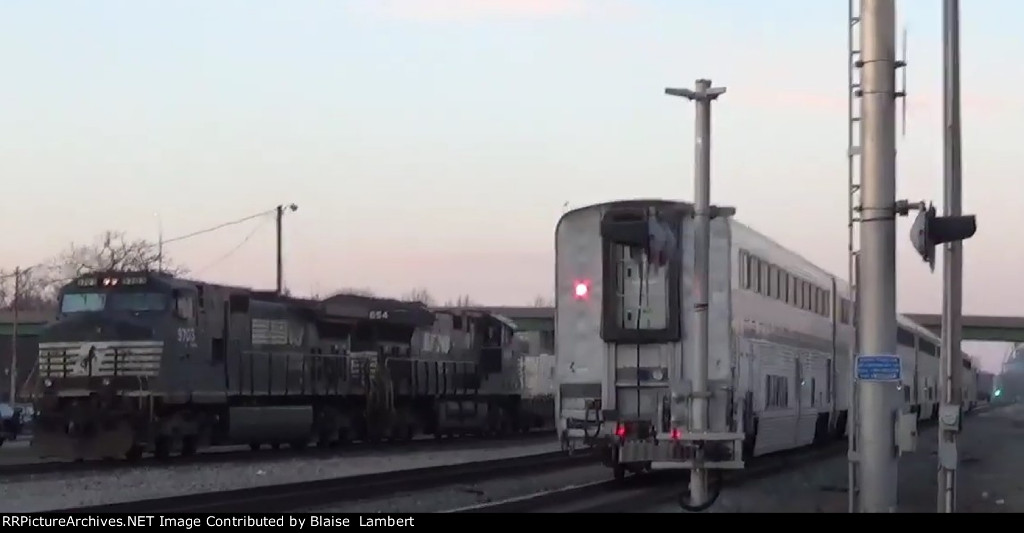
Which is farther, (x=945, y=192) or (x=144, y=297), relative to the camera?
(x=144, y=297)

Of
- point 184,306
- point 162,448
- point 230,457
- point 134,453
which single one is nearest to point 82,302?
point 184,306

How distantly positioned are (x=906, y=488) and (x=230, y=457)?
1619 cm

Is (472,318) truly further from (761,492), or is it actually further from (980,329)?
(980,329)

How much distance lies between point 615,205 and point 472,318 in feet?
81.7

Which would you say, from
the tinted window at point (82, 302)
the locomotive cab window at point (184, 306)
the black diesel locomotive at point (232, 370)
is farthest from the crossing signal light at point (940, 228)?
the tinted window at point (82, 302)

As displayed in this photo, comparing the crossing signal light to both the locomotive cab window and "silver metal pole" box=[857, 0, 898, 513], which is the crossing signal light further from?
the locomotive cab window

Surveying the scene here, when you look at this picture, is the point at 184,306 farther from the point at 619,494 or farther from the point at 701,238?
the point at 701,238

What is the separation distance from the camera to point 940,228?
48.4 feet

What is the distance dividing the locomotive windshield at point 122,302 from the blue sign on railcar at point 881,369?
18692 mm

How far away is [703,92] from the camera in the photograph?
17.0 metres

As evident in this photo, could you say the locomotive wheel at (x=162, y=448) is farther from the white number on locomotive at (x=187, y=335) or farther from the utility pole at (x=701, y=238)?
the utility pole at (x=701, y=238)

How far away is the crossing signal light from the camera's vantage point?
580 inches

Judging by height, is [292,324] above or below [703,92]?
below
